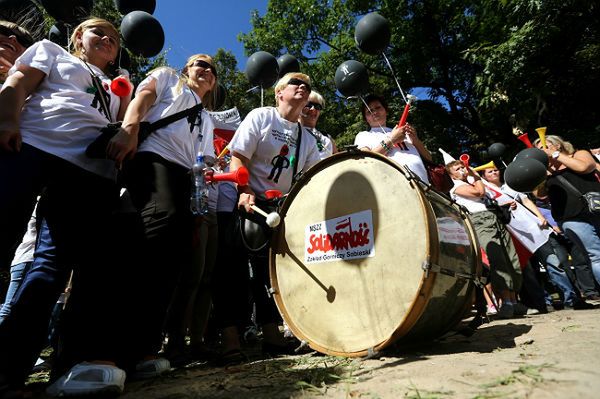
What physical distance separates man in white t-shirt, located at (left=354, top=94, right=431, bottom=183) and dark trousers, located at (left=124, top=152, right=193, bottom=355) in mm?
1630

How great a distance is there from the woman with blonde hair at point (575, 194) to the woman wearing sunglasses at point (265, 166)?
269cm

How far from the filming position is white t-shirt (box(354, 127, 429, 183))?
131 inches

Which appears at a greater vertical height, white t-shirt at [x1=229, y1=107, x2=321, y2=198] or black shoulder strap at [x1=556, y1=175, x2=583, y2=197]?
white t-shirt at [x1=229, y1=107, x2=321, y2=198]

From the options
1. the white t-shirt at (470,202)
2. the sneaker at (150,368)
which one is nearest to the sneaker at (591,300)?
the white t-shirt at (470,202)

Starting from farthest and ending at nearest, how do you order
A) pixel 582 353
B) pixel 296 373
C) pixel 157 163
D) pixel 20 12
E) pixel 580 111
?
pixel 580 111 < pixel 20 12 < pixel 157 163 < pixel 296 373 < pixel 582 353

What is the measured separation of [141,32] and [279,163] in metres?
2.61

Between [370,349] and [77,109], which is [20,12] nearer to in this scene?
[77,109]

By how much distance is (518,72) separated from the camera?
32.2 feet

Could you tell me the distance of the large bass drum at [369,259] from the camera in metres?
1.86

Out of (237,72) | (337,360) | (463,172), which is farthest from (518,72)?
(237,72)

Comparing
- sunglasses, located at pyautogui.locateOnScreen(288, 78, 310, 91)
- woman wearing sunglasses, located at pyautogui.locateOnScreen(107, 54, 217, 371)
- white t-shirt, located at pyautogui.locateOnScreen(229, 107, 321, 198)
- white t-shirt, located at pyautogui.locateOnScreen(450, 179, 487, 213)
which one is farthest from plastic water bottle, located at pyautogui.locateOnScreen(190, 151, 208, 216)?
white t-shirt, located at pyautogui.locateOnScreen(450, 179, 487, 213)

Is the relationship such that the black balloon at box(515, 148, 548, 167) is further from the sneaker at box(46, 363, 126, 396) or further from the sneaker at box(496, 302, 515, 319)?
the sneaker at box(46, 363, 126, 396)

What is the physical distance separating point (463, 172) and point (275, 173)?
8.40 feet

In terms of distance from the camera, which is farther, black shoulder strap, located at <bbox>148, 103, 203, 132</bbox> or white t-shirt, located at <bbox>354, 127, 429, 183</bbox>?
white t-shirt, located at <bbox>354, 127, 429, 183</bbox>
